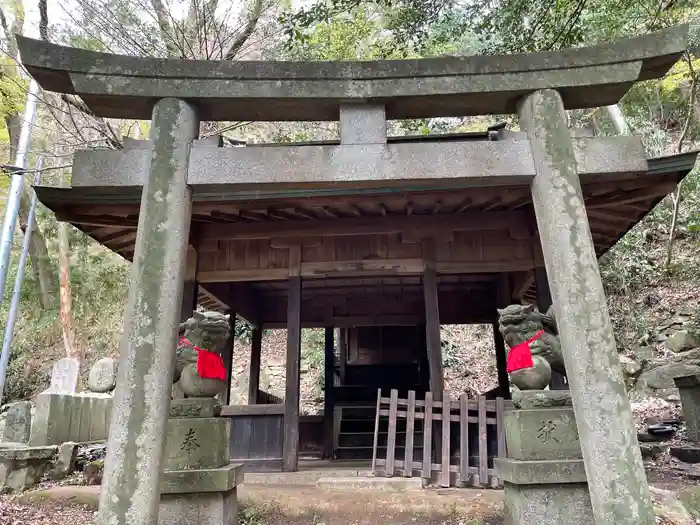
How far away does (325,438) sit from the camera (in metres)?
9.66

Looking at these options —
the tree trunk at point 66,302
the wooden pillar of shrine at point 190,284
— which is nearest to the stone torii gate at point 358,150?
the wooden pillar of shrine at point 190,284

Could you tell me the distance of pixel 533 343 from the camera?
13.9ft

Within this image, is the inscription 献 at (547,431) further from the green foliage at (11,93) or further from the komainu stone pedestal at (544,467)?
the green foliage at (11,93)

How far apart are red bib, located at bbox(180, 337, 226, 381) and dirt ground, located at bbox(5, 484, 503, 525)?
60.0 inches

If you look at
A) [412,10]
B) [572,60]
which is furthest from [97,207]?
[412,10]

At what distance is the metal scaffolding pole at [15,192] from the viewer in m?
8.38

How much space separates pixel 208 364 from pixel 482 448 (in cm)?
337

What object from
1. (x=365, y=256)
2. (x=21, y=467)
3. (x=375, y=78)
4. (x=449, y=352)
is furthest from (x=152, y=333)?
(x=449, y=352)

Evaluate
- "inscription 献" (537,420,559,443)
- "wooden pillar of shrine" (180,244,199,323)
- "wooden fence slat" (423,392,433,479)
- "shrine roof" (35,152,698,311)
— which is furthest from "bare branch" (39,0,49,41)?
"inscription 献" (537,420,559,443)

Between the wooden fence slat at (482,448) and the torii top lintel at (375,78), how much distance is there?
3.66m

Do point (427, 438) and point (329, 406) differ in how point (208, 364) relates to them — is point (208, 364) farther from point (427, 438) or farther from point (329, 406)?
point (329, 406)

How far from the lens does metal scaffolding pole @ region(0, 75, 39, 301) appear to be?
330 inches

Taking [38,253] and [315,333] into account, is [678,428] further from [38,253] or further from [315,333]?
[38,253]

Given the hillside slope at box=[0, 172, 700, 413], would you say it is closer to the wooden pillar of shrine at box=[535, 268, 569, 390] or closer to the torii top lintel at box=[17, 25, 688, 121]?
the wooden pillar of shrine at box=[535, 268, 569, 390]
